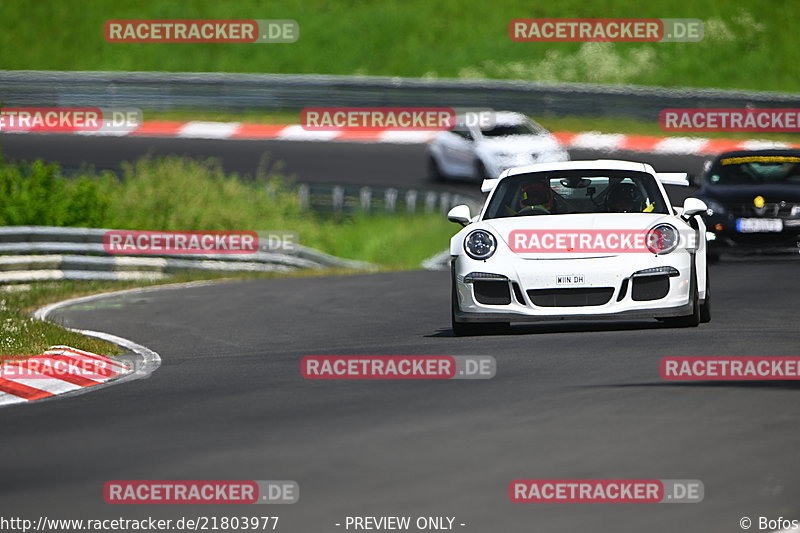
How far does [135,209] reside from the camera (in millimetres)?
26688

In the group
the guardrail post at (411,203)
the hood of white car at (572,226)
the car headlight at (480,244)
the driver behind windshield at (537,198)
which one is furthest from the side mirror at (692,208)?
the guardrail post at (411,203)

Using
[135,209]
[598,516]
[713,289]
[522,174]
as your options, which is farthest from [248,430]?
[135,209]

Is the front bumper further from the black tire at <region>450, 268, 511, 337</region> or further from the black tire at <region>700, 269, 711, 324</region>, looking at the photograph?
the black tire at <region>700, 269, 711, 324</region>

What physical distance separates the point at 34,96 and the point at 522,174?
22.9m

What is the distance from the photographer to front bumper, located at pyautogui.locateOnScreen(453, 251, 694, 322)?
11.6 m

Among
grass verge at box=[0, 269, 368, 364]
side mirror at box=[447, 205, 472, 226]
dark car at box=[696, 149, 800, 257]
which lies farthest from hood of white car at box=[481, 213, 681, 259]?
dark car at box=[696, 149, 800, 257]

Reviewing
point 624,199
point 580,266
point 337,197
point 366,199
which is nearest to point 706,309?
point 624,199

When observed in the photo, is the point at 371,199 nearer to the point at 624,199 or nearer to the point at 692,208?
the point at 624,199

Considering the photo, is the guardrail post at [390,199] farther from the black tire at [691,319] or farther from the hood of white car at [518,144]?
the black tire at [691,319]

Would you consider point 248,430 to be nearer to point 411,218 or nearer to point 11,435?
point 11,435

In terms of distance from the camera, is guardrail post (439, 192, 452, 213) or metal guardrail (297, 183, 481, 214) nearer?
guardrail post (439, 192, 452, 213)

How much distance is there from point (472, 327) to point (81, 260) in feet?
30.7

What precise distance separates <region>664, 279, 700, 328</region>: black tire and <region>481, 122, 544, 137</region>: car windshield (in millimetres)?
16164

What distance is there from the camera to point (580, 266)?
38.1 feet
